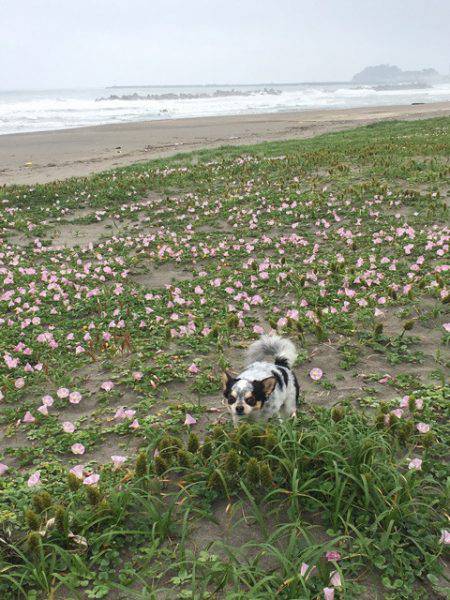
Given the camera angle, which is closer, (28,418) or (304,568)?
(304,568)

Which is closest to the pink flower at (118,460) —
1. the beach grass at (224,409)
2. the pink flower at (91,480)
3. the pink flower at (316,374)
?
the beach grass at (224,409)

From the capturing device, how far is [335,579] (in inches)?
121

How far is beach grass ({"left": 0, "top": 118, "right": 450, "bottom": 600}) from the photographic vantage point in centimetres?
329

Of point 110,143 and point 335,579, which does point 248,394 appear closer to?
point 335,579

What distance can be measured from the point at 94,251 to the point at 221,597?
9140mm

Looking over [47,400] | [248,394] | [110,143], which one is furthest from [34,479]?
[110,143]

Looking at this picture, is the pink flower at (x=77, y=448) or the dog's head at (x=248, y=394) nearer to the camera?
the dog's head at (x=248, y=394)

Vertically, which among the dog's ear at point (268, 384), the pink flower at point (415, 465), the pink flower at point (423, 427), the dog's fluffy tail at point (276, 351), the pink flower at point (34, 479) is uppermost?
the dog's ear at point (268, 384)

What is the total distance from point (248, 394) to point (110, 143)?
32.3 metres

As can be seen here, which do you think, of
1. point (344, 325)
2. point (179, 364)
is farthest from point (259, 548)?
point (344, 325)

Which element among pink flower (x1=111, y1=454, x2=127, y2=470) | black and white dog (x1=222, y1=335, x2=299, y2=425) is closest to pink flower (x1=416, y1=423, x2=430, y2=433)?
black and white dog (x1=222, y1=335, x2=299, y2=425)

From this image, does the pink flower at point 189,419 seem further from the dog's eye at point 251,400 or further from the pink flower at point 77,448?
the pink flower at point 77,448

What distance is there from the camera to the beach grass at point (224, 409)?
3.29 m

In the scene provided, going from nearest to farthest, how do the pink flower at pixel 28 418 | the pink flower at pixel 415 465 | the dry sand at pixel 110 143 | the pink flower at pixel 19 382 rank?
the pink flower at pixel 415 465 → the pink flower at pixel 28 418 → the pink flower at pixel 19 382 → the dry sand at pixel 110 143
